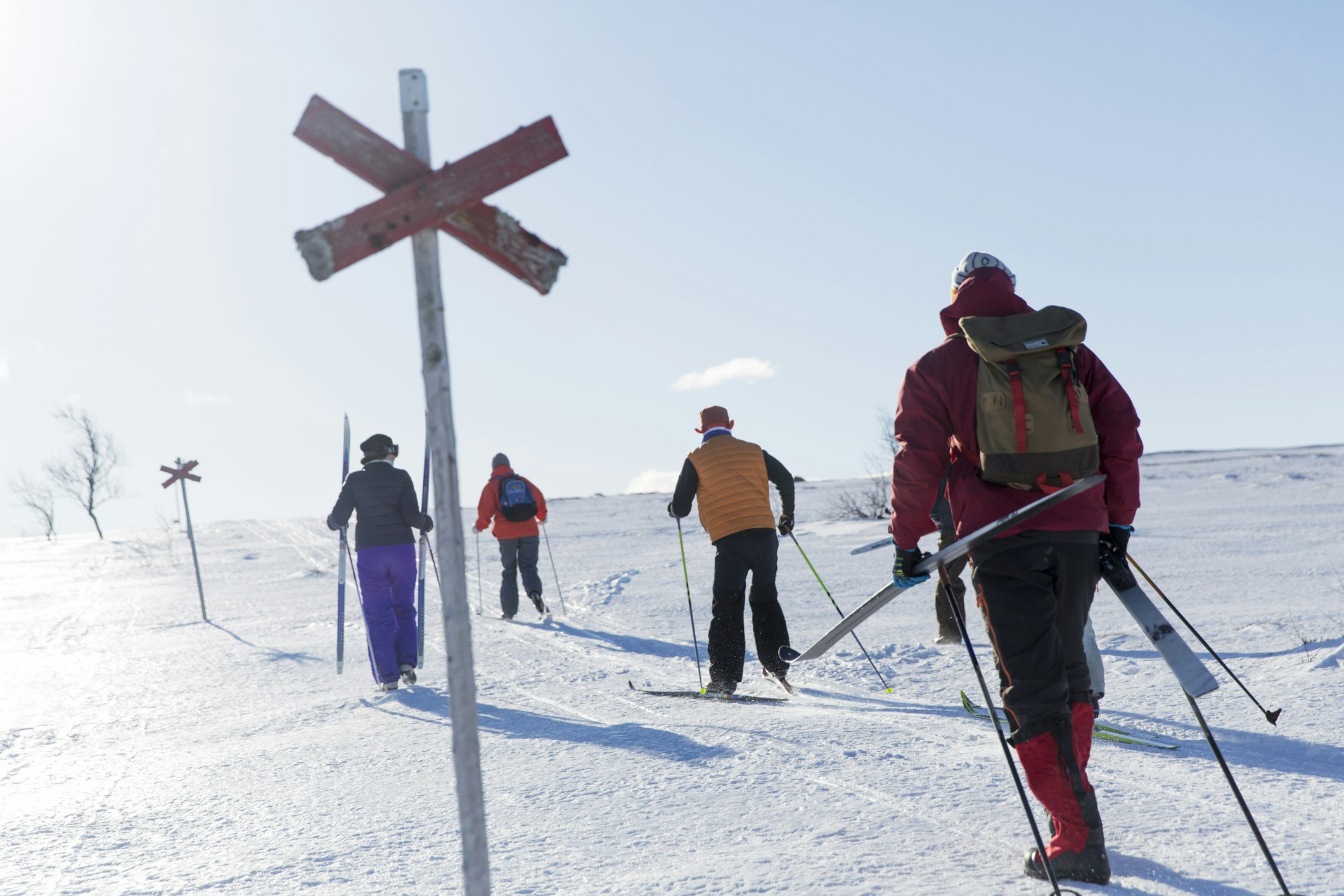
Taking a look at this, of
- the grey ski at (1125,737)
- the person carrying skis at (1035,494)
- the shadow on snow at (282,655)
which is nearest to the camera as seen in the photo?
the person carrying skis at (1035,494)

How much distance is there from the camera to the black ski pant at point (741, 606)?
6180 mm

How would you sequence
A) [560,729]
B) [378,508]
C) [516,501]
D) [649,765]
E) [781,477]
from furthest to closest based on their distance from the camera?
[516,501] < [378,508] < [781,477] < [560,729] < [649,765]

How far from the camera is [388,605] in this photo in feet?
23.8

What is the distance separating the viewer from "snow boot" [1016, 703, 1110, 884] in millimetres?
2717

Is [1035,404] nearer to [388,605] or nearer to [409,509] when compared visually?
[409,509]

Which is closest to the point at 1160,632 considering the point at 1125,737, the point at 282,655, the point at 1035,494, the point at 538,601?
the point at 1035,494

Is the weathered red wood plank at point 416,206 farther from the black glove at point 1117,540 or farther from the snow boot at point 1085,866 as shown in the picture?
the snow boot at point 1085,866

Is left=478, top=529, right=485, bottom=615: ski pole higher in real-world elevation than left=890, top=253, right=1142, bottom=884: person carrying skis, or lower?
lower

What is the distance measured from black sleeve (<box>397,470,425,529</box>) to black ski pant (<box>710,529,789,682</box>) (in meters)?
2.44

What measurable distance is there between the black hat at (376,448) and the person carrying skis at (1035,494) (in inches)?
206

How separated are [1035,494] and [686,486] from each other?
11.9 feet

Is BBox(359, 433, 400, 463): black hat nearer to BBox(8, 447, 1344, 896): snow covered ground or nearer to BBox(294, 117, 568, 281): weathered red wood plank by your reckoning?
BBox(8, 447, 1344, 896): snow covered ground

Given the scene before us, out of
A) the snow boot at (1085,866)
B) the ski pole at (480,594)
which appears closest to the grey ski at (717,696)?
the snow boot at (1085,866)

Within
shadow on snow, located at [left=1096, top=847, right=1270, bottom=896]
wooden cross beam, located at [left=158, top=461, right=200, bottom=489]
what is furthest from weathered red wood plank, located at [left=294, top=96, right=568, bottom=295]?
wooden cross beam, located at [left=158, top=461, right=200, bottom=489]
